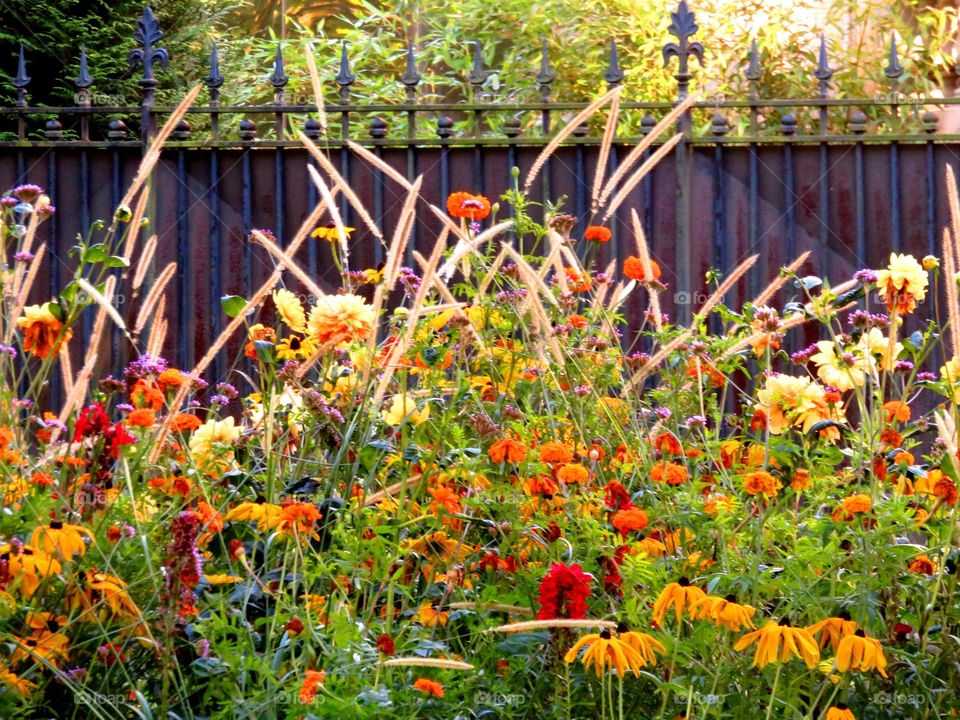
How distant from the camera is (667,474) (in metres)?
2.24

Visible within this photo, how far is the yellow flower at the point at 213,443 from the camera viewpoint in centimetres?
242

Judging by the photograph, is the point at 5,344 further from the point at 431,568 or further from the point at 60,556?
the point at 431,568

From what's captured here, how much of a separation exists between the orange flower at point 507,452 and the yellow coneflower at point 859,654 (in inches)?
24.8

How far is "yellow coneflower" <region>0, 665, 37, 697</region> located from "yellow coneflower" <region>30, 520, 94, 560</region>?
0.18 meters

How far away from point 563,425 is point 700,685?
2.65 ft

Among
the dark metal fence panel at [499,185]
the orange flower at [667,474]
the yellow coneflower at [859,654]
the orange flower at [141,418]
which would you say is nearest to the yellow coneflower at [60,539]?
the orange flower at [141,418]

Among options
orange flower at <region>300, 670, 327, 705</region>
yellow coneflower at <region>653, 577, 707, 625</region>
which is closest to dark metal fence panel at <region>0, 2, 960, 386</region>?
yellow coneflower at <region>653, 577, 707, 625</region>

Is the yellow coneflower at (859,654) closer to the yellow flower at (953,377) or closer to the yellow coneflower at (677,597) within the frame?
the yellow coneflower at (677,597)

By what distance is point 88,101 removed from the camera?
5180 millimetres

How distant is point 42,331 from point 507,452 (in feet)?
2.77

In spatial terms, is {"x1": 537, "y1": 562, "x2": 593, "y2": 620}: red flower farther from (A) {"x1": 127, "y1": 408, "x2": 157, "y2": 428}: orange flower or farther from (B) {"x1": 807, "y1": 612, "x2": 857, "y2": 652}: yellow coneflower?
(A) {"x1": 127, "y1": 408, "x2": 157, "y2": 428}: orange flower

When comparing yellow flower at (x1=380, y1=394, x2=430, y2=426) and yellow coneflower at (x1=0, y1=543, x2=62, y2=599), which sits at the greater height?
yellow flower at (x1=380, y1=394, x2=430, y2=426)

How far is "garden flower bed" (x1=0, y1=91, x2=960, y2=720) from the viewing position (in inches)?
70.1

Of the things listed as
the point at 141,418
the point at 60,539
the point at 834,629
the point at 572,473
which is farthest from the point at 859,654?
the point at 141,418
